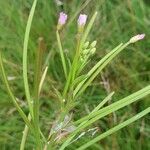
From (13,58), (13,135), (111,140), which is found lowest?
(111,140)

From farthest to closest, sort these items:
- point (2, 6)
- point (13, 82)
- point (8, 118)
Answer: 1. point (2, 6)
2. point (13, 82)
3. point (8, 118)

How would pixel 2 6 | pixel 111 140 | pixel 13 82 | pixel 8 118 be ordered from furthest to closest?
pixel 2 6, pixel 13 82, pixel 8 118, pixel 111 140

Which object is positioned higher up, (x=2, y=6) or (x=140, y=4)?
(x=2, y=6)

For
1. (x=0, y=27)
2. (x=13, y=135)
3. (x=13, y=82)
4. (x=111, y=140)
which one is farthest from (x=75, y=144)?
(x=0, y=27)

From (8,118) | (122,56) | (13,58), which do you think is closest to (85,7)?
(122,56)

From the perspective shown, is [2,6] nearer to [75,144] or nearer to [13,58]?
[13,58]

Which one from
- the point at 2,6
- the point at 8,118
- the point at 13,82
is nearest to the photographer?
the point at 8,118

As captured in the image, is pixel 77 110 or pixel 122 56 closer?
pixel 77 110

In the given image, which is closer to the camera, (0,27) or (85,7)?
(85,7)

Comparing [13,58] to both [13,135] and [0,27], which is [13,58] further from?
[13,135]
